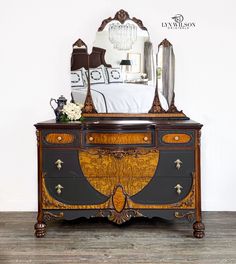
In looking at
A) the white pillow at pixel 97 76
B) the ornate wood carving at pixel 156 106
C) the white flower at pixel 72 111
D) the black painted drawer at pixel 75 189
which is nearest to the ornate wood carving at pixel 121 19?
the white pillow at pixel 97 76

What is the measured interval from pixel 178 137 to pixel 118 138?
0.49 meters

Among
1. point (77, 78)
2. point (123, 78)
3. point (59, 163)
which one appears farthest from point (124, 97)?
point (59, 163)

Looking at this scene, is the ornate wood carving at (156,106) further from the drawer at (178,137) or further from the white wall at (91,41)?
the drawer at (178,137)

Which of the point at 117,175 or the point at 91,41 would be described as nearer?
the point at 117,175

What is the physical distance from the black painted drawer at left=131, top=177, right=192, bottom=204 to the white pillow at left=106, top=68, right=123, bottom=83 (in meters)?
1.08

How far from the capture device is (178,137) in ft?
10.5

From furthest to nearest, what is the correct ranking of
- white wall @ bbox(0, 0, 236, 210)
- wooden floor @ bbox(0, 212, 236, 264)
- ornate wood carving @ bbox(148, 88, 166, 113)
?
1. white wall @ bbox(0, 0, 236, 210)
2. ornate wood carving @ bbox(148, 88, 166, 113)
3. wooden floor @ bbox(0, 212, 236, 264)

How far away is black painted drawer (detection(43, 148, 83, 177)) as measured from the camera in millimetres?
3238

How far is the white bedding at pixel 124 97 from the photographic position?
3781 mm

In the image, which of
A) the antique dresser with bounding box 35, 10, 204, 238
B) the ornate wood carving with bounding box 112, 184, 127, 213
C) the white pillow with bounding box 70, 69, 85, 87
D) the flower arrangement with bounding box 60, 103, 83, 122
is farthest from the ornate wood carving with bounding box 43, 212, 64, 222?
the white pillow with bounding box 70, 69, 85, 87

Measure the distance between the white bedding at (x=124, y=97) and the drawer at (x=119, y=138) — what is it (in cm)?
60

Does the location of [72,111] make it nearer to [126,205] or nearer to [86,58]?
[86,58]

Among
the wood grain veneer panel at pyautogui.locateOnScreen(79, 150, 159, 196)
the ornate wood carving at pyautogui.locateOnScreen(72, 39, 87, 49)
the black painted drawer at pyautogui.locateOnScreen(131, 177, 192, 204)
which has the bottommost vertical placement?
the black painted drawer at pyautogui.locateOnScreen(131, 177, 192, 204)

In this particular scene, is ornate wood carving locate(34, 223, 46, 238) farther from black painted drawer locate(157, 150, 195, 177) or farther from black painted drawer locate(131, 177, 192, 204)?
black painted drawer locate(157, 150, 195, 177)
